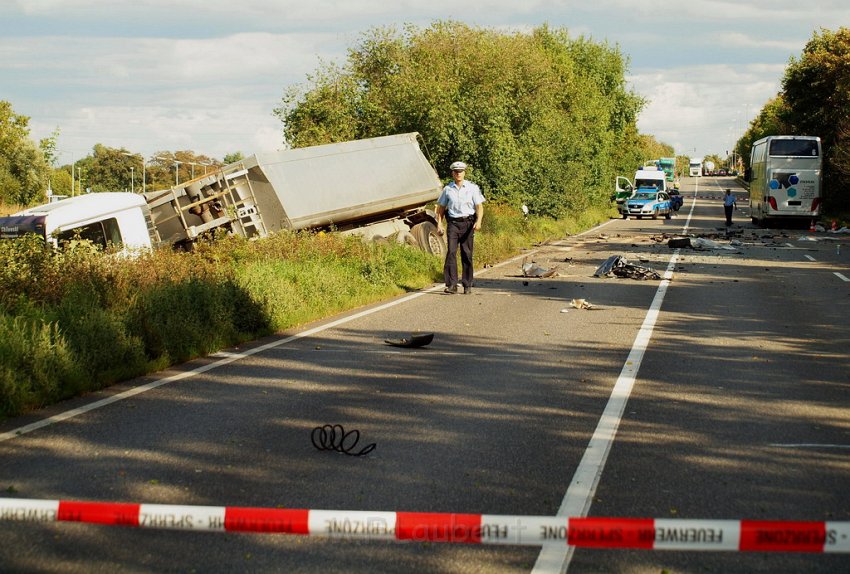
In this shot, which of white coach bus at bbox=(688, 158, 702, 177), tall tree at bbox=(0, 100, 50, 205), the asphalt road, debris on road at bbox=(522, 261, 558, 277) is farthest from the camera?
white coach bus at bbox=(688, 158, 702, 177)

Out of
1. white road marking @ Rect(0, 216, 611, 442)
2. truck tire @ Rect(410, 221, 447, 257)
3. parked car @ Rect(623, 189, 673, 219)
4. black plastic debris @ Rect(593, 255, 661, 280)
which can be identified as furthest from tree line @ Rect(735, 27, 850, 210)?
white road marking @ Rect(0, 216, 611, 442)

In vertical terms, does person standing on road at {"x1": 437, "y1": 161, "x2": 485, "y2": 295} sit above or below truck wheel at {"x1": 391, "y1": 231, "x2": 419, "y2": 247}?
above

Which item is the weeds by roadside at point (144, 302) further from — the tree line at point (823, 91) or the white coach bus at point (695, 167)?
the white coach bus at point (695, 167)

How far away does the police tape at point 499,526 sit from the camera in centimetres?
351

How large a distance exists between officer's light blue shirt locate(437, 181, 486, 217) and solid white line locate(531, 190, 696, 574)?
20.1ft

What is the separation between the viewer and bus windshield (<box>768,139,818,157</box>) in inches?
1850

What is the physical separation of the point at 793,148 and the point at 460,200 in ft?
112

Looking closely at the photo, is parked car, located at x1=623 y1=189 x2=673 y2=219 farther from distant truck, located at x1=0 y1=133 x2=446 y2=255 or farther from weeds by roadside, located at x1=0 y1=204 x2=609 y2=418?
weeds by roadside, located at x1=0 y1=204 x2=609 y2=418

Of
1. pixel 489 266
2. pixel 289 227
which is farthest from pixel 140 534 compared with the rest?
pixel 489 266

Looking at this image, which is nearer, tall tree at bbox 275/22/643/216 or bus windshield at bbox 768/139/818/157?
tall tree at bbox 275/22/643/216

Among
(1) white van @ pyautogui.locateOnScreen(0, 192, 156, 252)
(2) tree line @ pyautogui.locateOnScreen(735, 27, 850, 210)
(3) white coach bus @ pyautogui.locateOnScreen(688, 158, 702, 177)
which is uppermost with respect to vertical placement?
(2) tree line @ pyautogui.locateOnScreen(735, 27, 850, 210)

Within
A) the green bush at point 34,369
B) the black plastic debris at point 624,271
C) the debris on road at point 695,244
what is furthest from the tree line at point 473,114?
the green bush at point 34,369

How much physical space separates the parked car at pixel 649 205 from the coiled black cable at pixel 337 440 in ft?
176

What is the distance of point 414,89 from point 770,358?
30639 millimetres
